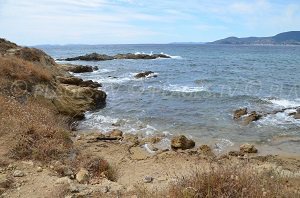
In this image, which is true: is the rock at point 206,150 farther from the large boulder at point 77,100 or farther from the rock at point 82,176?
the large boulder at point 77,100

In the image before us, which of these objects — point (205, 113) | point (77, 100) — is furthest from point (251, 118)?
point (77, 100)

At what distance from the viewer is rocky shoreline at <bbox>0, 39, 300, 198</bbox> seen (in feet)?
24.8

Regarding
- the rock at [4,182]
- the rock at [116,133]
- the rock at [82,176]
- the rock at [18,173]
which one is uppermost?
the rock at [4,182]

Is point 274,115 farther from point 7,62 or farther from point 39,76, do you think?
point 7,62

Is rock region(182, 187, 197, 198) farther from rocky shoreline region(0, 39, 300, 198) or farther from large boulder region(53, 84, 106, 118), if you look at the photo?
large boulder region(53, 84, 106, 118)

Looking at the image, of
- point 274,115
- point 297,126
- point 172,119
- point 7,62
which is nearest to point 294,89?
point 274,115

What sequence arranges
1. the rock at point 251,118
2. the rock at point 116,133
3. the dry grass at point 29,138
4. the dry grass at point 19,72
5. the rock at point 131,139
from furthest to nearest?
the rock at point 251,118, the dry grass at point 19,72, the rock at point 116,133, the rock at point 131,139, the dry grass at point 29,138

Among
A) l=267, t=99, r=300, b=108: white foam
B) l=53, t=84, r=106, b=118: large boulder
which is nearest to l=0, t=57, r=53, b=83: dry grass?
l=53, t=84, r=106, b=118: large boulder

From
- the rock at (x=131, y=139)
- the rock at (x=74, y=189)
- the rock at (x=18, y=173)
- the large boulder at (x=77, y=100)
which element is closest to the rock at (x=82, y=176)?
the rock at (x=74, y=189)

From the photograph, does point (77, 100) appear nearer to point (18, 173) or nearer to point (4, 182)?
point (18, 173)

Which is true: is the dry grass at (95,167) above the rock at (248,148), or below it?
above

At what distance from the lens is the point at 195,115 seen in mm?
21969

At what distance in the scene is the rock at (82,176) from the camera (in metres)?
8.40

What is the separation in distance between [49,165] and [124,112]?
14.2 meters
